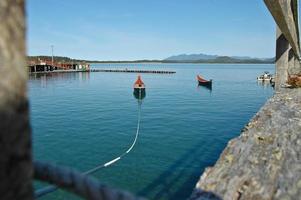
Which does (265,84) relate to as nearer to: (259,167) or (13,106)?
(259,167)

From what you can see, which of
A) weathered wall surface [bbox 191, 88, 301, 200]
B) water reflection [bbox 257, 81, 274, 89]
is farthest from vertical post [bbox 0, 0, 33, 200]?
water reflection [bbox 257, 81, 274, 89]

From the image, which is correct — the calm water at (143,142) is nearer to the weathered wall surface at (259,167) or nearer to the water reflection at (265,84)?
the weathered wall surface at (259,167)

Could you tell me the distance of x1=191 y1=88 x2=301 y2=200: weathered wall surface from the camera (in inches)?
132

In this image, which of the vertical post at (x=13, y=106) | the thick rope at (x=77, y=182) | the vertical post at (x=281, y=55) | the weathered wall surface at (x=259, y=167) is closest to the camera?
the vertical post at (x=13, y=106)

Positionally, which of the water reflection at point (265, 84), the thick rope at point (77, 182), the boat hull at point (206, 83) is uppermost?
the thick rope at point (77, 182)

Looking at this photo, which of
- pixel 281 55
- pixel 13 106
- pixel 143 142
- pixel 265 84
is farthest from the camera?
pixel 265 84

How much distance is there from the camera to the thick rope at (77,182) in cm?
97

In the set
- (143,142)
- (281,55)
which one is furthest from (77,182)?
(143,142)

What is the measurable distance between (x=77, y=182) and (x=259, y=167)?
142 inches

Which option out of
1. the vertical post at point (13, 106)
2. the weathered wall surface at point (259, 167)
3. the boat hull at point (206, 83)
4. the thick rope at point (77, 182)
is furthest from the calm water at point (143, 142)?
the boat hull at point (206, 83)

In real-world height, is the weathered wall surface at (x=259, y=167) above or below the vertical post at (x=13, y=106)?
below

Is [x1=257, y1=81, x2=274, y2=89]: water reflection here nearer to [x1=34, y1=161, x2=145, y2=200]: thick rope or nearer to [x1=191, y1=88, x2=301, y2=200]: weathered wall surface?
[x1=191, y1=88, x2=301, y2=200]: weathered wall surface

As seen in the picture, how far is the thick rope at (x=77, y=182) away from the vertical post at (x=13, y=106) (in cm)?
28

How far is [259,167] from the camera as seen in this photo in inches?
164
